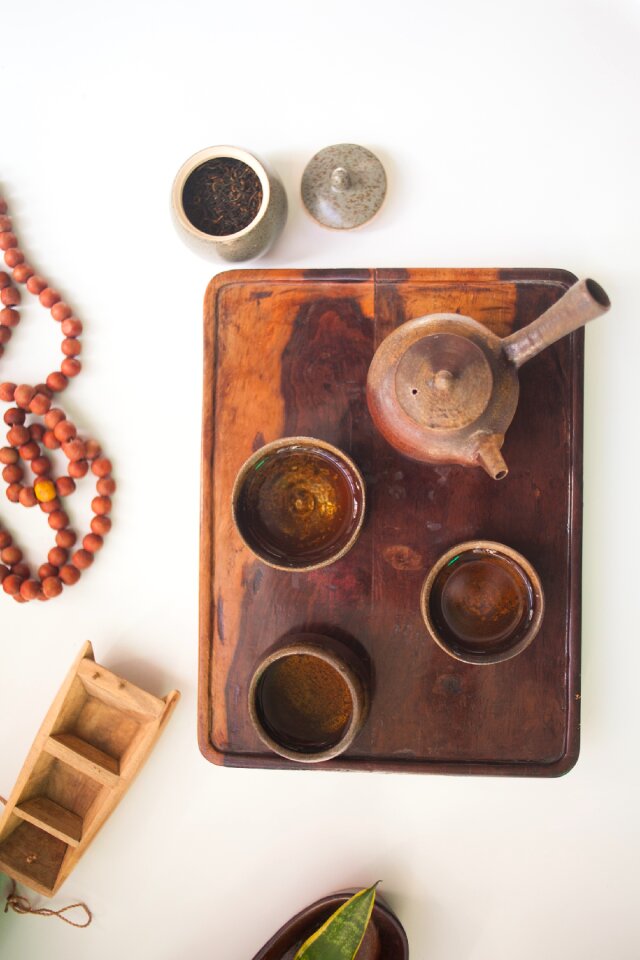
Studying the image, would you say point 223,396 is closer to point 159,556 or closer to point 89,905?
point 159,556

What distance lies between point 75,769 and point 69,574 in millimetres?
361

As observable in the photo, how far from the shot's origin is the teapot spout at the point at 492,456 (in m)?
0.93

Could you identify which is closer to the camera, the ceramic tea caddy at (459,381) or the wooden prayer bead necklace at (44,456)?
the ceramic tea caddy at (459,381)

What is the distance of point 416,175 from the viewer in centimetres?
134

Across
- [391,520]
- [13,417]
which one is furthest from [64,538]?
[391,520]

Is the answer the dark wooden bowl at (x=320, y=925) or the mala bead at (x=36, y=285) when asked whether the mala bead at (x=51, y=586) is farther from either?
the dark wooden bowl at (x=320, y=925)

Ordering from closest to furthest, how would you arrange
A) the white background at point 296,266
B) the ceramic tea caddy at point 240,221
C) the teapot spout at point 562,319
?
the teapot spout at point 562,319
the ceramic tea caddy at point 240,221
the white background at point 296,266

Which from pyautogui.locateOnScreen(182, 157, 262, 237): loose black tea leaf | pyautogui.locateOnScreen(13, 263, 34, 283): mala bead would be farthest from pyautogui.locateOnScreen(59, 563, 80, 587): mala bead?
pyautogui.locateOnScreen(182, 157, 262, 237): loose black tea leaf

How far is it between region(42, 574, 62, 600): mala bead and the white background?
1.6 inches

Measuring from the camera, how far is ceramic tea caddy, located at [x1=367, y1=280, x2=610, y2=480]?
94cm

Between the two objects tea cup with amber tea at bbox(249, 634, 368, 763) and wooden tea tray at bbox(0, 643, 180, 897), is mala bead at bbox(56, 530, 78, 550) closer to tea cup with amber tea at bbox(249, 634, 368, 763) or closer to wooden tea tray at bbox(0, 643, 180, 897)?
wooden tea tray at bbox(0, 643, 180, 897)

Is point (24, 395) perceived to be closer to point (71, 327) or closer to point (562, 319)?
point (71, 327)

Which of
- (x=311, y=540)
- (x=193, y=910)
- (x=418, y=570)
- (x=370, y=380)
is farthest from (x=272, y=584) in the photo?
(x=193, y=910)

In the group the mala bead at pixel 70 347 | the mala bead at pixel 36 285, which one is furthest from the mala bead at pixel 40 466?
the mala bead at pixel 36 285
